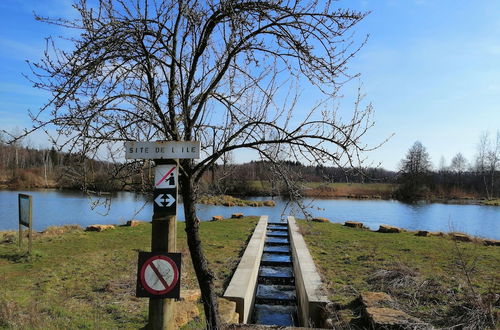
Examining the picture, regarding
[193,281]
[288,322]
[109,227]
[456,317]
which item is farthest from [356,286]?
[109,227]

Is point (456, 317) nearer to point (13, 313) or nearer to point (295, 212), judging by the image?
point (295, 212)

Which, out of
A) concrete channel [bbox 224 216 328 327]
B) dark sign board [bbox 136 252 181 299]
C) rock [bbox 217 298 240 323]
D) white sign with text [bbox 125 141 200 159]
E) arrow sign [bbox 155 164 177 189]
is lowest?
concrete channel [bbox 224 216 328 327]

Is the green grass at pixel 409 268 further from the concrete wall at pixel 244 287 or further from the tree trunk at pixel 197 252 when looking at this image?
the concrete wall at pixel 244 287

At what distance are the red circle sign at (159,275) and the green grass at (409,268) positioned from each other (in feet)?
5.01

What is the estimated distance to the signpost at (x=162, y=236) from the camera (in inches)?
133

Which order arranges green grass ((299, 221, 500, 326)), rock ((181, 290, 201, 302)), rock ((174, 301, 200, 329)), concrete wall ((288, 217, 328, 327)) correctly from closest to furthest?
1. rock ((174, 301, 200, 329))
2. rock ((181, 290, 201, 302))
3. concrete wall ((288, 217, 328, 327))
4. green grass ((299, 221, 500, 326))

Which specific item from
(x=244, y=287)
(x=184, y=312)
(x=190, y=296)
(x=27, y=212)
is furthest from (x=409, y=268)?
(x=27, y=212)

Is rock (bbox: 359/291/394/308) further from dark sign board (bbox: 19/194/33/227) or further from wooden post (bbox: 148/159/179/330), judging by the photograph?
dark sign board (bbox: 19/194/33/227)

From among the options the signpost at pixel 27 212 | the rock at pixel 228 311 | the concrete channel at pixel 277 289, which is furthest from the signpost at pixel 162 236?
the signpost at pixel 27 212

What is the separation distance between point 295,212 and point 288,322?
418 cm

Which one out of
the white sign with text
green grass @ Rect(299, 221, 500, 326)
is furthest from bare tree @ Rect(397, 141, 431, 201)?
the white sign with text

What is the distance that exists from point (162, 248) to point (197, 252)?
0.81 meters

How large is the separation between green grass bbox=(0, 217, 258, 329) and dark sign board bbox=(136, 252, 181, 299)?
1729 mm

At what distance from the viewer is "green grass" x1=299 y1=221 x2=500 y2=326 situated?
21.3ft
